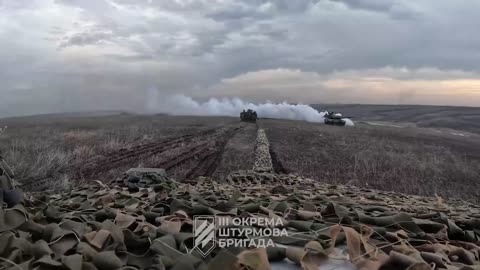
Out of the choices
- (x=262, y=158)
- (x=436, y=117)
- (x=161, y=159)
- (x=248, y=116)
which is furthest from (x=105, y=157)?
(x=436, y=117)

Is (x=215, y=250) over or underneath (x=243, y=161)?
over

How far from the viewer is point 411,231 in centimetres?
314

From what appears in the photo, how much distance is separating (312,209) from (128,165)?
11.5 m

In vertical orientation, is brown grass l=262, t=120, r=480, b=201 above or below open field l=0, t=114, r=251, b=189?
below

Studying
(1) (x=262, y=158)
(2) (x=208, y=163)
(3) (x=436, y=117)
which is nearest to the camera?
(2) (x=208, y=163)

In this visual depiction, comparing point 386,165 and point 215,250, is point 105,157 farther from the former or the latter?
point 215,250

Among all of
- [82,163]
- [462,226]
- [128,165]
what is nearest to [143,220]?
[462,226]

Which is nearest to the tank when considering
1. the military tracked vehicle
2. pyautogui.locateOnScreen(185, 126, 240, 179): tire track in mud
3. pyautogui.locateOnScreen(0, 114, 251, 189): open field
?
the military tracked vehicle

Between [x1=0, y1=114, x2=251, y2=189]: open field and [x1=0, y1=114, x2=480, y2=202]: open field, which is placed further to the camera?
[x1=0, y1=114, x2=480, y2=202]: open field

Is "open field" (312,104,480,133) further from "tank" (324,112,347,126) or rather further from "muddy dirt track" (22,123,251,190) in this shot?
"muddy dirt track" (22,123,251,190)

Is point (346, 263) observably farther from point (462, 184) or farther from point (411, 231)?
point (462, 184)

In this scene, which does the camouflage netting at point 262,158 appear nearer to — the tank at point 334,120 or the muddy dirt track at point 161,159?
the muddy dirt track at point 161,159

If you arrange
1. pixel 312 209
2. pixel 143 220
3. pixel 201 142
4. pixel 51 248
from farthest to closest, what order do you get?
pixel 201 142 < pixel 312 209 < pixel 143 220 < pixel 51 248

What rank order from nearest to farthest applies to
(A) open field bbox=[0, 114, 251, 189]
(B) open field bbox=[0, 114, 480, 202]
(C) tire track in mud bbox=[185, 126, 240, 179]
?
(A) open field bbox=[0, 114, 251, 189] < (B) open field bbox=[0, 114, 480, 202] < (C) tire track in mud bbox=[185, 126, 240, 179]
